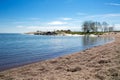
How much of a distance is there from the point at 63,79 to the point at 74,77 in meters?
0.76

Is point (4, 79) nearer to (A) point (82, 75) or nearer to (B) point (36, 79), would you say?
(B) point (36, 79)

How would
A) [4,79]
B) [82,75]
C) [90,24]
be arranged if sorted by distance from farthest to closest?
1. [90,24]
2. [4,79]
3. [82,75]

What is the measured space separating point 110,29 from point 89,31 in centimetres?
3494

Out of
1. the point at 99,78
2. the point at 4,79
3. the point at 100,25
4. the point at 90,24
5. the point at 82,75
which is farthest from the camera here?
the point at 100,25

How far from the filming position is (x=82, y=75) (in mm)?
10859

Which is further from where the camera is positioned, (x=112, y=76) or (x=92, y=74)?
(x=92, y=74)

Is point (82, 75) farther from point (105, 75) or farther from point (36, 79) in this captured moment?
point (36, 79)

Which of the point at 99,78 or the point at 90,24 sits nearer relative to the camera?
the point at 99,78

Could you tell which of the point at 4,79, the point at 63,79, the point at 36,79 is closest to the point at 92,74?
the point at 63,79

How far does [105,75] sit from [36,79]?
444 centimetres

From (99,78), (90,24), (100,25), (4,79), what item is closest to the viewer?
(99,78)

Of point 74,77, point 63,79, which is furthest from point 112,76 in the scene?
point 63,79

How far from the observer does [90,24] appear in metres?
176

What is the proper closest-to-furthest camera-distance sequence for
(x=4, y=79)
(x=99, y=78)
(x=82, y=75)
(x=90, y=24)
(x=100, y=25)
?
(x=99, y=78), (x=82, y=75), (x=4, y=79), (x=90, y=24), (x=100, y=25)
